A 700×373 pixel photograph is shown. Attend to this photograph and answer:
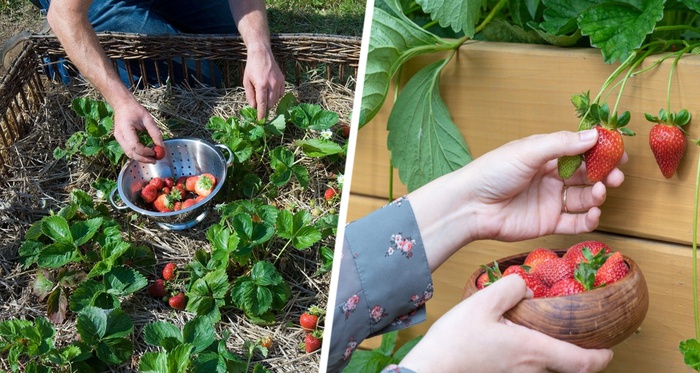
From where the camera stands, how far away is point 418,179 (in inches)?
40.7

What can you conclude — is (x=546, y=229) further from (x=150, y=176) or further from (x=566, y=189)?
(x=150, y=176)

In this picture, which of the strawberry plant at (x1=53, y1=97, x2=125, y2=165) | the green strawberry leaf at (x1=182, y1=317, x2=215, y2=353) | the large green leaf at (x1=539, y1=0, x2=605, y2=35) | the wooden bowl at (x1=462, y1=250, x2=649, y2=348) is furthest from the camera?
the strawberry plant at (x1=53, y1=97, x2=125, y2=165)

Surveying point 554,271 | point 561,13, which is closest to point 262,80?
point 561,13

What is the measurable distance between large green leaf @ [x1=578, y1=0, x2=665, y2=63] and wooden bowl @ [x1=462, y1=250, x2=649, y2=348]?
0.23 meters

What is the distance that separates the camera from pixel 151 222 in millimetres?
1655

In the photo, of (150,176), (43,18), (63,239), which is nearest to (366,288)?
(63,239)

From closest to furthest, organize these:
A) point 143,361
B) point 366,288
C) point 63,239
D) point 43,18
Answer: point 366,288, point 143,361, point 63,239, point 43,18

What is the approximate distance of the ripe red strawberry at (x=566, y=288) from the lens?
2.68ft

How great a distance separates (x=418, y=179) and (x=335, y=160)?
0.74m

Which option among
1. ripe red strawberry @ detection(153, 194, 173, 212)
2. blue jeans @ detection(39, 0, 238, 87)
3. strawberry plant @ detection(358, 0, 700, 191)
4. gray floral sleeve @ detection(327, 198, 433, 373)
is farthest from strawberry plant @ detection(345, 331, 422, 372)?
blue jeans @ detection(39, 0, 238, 87)

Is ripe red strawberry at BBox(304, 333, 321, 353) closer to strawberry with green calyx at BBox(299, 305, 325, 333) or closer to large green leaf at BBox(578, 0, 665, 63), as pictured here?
strawberry with green calyx at BBox(299, 305, 325, 333)

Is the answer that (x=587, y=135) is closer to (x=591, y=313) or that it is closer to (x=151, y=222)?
(x=591, y=313)

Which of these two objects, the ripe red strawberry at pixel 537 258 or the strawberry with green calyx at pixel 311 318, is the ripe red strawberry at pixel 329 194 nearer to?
the strawberry with green calyx at pixel 311 318

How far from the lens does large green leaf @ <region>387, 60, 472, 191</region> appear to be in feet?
3.31
